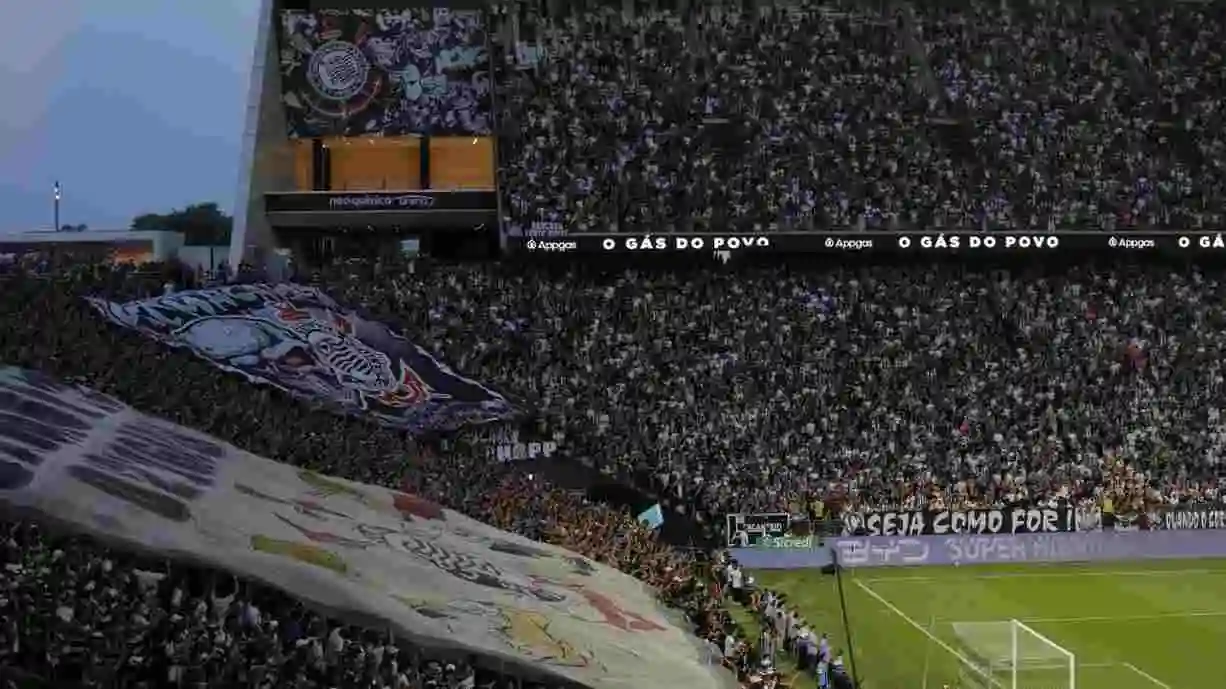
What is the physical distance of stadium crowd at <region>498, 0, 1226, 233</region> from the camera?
138 ft

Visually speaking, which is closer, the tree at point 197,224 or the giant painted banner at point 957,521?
the giant painted banner at point 957,521

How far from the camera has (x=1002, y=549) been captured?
116 feet

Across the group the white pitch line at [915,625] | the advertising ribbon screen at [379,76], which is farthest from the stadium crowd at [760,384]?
the advertising ribbon screen at [379,76]

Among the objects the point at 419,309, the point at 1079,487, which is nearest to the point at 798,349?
the point at 1079,487

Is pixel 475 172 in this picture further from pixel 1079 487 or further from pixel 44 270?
pixel 1079 487

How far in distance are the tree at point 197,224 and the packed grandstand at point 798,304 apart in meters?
52.5

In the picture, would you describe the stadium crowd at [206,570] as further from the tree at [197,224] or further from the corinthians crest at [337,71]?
the tree at [197,224]

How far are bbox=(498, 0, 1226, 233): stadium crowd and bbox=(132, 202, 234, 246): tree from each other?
5073 centimetres

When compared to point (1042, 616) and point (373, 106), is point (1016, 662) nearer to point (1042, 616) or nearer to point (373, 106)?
point (1042, 616)

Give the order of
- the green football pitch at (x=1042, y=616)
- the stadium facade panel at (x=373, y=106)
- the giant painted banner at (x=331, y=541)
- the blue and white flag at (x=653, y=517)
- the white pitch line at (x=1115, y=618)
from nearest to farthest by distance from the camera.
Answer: the giant painted banner at (x=331, y=541) < the green football pitch at (x=1042, y=616) < the white pitch line at (x=1115, y=618) < the blue and white flag at (x=653, y=517) < the stadium facade panel at (x=373, y=106)

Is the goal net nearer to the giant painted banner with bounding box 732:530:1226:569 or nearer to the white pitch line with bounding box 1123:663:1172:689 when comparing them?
the white pitch line with bounding box 1123:663:1172:689

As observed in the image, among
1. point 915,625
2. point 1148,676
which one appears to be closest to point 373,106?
point 915,625

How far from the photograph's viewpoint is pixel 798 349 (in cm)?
3962

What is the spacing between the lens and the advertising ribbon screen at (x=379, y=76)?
148 ft
